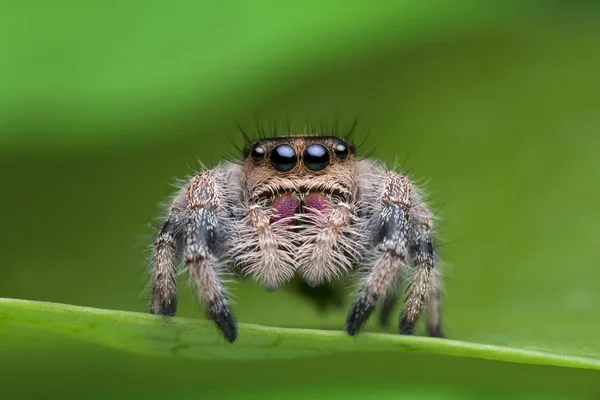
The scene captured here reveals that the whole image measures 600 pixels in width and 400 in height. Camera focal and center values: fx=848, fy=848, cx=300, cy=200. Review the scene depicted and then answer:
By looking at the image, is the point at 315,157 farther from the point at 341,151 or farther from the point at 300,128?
the point at 300,128

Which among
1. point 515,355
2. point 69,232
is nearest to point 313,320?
point 69,232

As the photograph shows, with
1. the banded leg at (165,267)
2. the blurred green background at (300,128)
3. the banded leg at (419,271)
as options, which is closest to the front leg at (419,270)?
the banded leg at (419,271)

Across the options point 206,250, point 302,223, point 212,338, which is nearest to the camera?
point 212,338

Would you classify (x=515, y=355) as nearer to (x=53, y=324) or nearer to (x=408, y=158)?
(x=53, y=324)

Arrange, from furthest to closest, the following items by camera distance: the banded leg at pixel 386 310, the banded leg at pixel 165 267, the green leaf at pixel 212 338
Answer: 1. the banded leg at pixel 386 310
2. the banded leg at pixel 165 267
3. the green leaf at pixel 212 338

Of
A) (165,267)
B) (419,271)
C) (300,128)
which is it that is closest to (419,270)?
(419,271)

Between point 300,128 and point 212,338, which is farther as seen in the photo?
point 300,128

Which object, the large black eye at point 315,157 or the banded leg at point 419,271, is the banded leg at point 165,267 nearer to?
the large black eye at point 315,157
